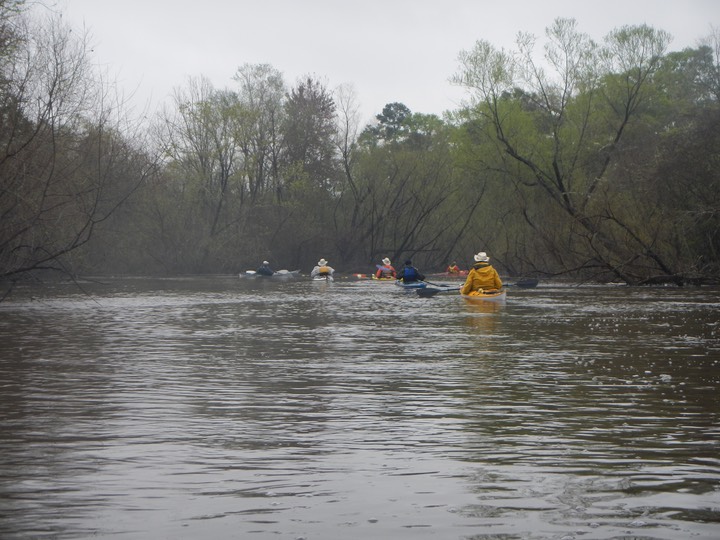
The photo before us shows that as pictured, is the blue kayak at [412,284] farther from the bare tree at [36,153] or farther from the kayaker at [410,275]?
the bare tree at [36,153]

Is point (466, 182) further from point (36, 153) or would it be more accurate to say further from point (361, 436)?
point (361, 436)

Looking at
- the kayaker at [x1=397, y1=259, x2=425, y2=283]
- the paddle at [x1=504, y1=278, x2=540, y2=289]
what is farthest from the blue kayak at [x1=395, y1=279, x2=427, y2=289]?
the paddle at [x1=504, y1=278, x2=540, y2=289]

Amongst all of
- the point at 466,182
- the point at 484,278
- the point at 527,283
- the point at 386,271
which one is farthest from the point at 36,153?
the point at 466,182

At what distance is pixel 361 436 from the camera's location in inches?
330

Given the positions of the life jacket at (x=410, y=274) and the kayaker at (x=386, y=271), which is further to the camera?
the kayaker at (x=386, y=271)

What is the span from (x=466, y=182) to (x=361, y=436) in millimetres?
57627

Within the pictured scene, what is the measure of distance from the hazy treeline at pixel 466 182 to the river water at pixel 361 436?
16676mm

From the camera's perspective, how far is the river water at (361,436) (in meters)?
5.63

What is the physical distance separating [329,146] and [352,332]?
5713 centimetres

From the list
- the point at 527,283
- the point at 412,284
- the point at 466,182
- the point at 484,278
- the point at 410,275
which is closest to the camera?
the point at 484,278

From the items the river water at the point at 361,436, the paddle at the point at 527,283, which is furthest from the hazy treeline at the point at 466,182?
the river water at the point at 361,436

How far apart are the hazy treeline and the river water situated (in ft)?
54.7

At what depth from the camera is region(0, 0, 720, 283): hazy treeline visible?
3984cm

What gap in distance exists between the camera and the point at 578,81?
49438 millimetres
